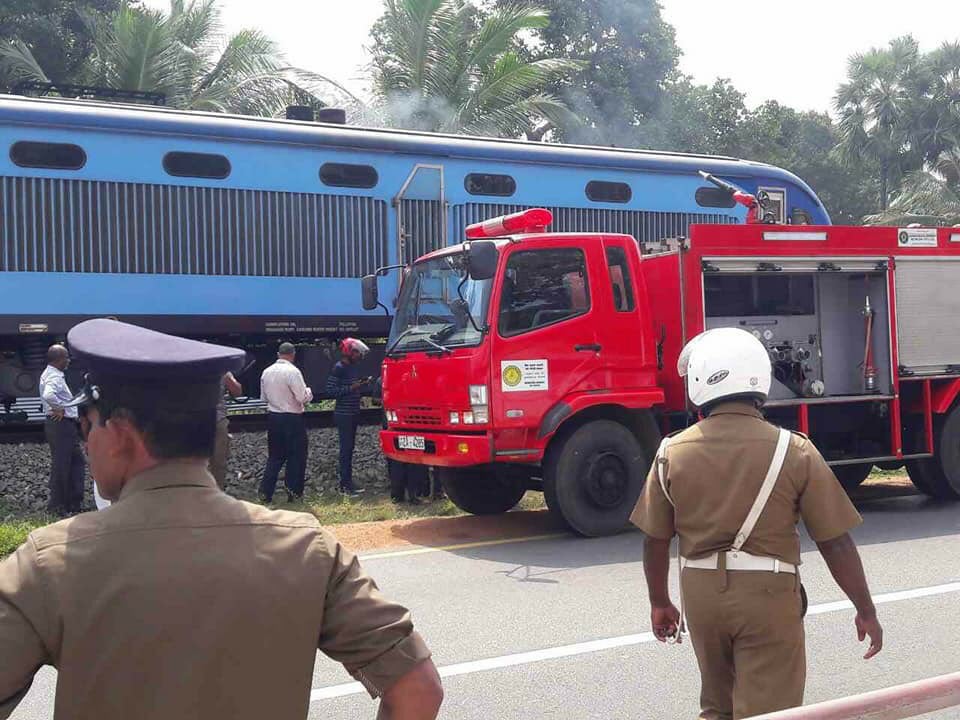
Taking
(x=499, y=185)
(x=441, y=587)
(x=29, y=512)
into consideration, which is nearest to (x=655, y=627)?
(x=441, y=587)

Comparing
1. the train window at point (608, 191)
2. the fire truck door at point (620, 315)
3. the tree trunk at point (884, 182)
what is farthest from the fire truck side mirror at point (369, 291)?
the tree trunk at point (884, 182)

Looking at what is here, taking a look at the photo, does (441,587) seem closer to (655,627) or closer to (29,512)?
(655,627)

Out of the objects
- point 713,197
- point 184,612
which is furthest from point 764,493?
point 713,197

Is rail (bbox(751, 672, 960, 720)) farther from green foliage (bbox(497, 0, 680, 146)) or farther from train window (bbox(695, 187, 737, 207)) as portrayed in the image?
green foliage (bbox(497, 0, 680, 146))

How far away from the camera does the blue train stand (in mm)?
12203

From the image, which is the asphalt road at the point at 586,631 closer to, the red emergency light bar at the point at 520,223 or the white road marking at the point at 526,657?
the white road marking at the point at 526,657

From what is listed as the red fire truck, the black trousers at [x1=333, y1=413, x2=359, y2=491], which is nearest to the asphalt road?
the red fire truck

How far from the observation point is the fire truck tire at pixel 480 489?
10758 millimetres

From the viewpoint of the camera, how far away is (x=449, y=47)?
25.0 metres

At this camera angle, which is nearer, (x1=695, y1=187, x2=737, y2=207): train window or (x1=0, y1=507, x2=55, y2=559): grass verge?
(x1=0, y1=507, x2=55, y2=559): grass verge

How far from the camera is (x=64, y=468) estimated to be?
11031 millimetres

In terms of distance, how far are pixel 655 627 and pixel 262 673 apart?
209 cm

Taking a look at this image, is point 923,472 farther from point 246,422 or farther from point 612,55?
point 612,55

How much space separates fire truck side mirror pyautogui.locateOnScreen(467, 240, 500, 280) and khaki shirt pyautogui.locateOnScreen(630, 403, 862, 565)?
5.42 meters
